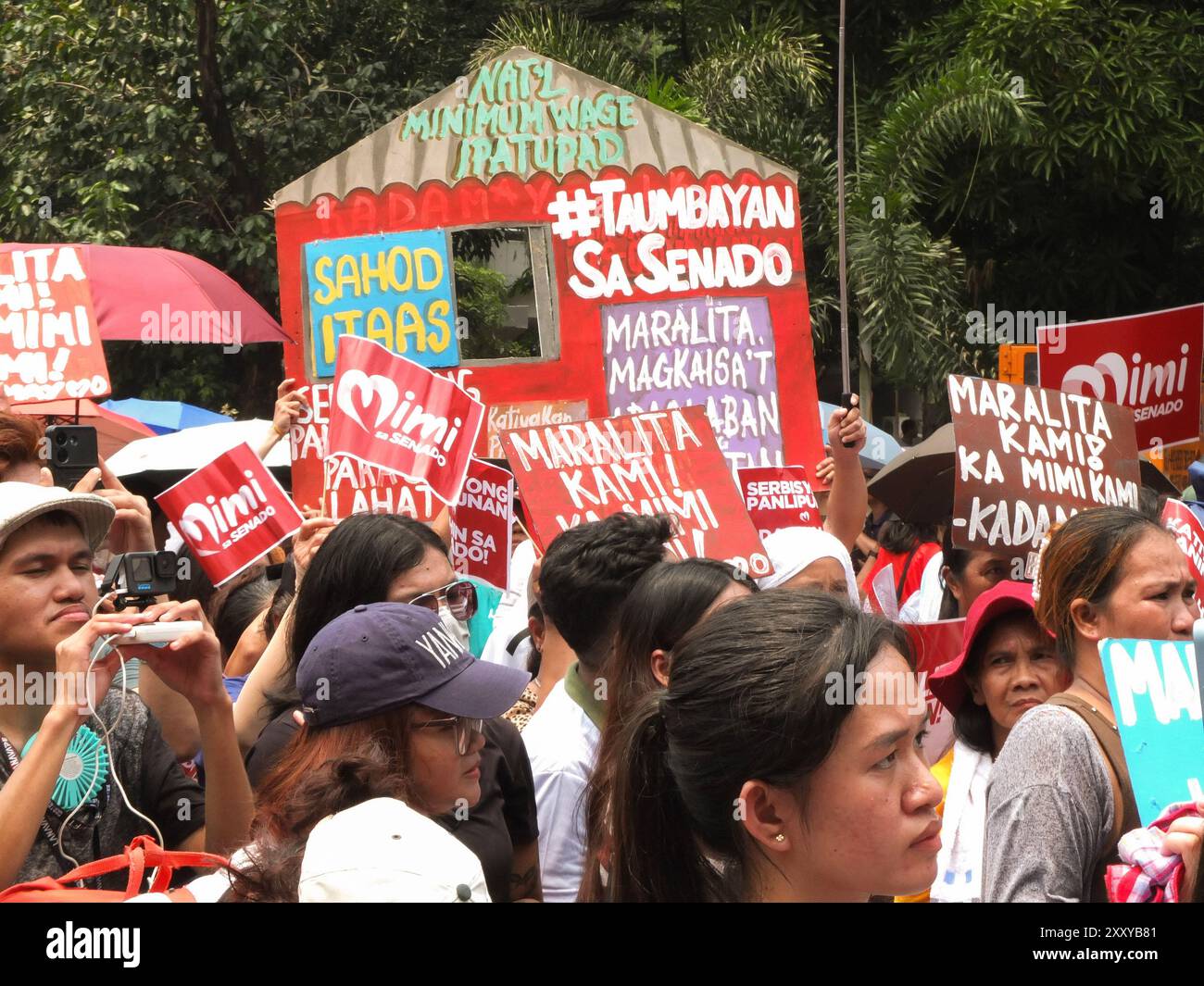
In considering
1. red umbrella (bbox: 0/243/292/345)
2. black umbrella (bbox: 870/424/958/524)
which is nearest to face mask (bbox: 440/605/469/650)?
black umbrella (bbox: 870/424/958/524)

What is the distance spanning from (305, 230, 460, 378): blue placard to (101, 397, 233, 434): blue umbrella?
589 cm

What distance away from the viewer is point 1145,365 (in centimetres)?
605

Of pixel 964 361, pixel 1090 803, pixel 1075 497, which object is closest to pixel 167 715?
pixel 1090 803

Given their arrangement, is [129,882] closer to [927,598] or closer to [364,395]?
[364,395]

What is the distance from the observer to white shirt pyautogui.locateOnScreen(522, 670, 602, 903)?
3.55 meters

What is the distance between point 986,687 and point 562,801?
37.5 inches

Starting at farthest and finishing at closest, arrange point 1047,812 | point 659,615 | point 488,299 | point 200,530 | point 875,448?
point 488,299 < point 875,448 < point 200,530 < point 659,615 < point 1047,812

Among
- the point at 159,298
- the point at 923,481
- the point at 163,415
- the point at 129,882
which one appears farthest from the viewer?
the point at 163,415

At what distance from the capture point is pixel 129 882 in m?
2.42

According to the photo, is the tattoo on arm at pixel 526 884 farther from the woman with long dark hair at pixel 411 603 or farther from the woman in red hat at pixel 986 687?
the woman in red hat at pixel 986 687

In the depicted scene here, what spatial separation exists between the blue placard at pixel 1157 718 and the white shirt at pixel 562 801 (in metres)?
1.18

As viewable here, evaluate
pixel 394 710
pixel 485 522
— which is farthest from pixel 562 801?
pixel 485 522

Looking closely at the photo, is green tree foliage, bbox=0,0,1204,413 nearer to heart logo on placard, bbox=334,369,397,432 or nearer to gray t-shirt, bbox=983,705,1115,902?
heart logo on placard, bbox=334,369,397,432

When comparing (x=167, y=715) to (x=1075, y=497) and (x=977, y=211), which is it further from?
(x=977, y=211)
